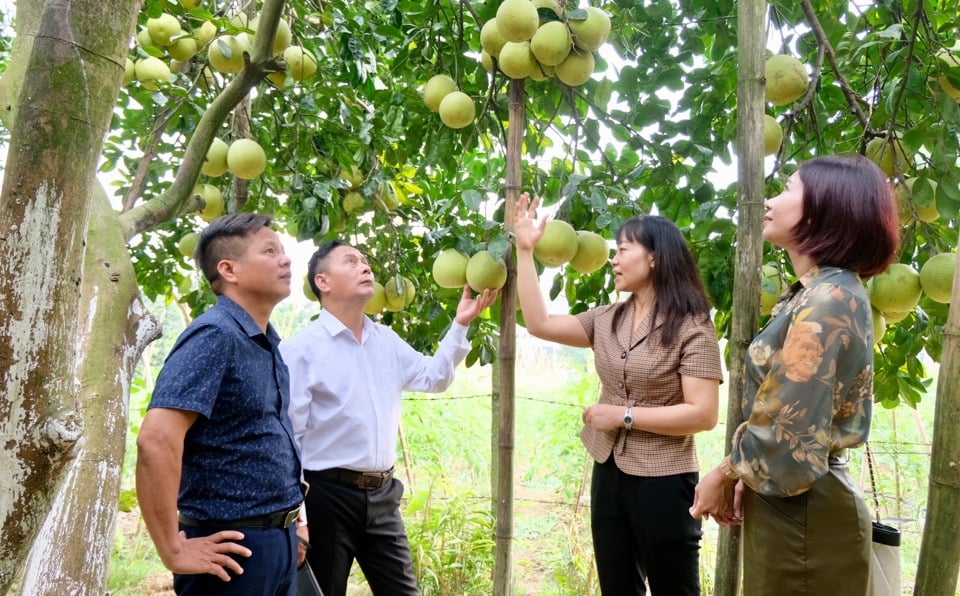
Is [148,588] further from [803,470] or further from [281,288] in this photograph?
[803,470]

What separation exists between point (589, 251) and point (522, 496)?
12.7 feet

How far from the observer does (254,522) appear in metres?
1.67

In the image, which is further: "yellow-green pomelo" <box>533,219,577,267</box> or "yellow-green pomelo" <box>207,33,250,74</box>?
"yellow-green pomelo" <box>207,33,250,74</box>

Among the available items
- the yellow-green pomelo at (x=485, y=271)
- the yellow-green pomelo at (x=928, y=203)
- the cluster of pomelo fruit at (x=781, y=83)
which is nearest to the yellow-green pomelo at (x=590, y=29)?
the cluster of pomelo fruit at (x=781, y=83)

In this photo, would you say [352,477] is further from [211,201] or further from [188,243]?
[188,243]

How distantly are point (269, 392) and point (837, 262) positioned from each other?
1214 millimetres

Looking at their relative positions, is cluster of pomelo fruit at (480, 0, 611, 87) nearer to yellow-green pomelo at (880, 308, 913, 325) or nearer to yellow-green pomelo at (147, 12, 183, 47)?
yellow-green pomelo at (880, 308, 913, 325)

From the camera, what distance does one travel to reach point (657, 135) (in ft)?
7.95

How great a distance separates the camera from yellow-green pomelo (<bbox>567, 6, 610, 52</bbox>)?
2.07m

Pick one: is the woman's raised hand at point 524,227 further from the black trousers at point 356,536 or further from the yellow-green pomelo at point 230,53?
the yellow-green pomelo at point 230,53

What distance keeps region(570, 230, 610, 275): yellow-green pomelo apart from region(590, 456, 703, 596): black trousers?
0.58 meters

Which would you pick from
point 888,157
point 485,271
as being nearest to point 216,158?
point 485,271

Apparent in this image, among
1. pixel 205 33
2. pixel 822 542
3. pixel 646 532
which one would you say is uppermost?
pixel 205 33

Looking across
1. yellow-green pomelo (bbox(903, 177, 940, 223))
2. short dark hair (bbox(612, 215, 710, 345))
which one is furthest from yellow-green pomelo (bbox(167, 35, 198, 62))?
yellow-green pomelo (bbox(903, 177, 940, 223))
